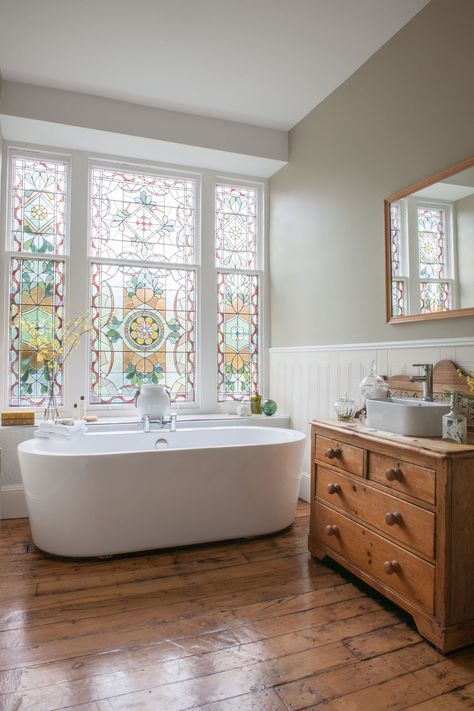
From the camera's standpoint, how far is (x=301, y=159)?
154 inches

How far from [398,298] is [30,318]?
2.72m

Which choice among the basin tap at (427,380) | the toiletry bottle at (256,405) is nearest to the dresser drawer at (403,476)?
the basin tap at (427,380)

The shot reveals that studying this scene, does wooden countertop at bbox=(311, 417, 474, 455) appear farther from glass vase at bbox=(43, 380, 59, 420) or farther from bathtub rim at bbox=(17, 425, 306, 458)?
glass vase at bbox=(43, 380, 59, 420)

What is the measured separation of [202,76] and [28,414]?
8.63 ft

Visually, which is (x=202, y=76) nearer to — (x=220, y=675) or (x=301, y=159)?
(x=301, y=159)

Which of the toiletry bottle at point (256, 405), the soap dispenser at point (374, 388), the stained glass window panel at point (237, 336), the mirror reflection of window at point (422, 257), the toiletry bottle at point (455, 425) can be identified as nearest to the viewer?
the toiletry bottle at point (455, 425)

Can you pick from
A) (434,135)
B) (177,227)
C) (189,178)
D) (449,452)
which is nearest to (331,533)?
(449,452)

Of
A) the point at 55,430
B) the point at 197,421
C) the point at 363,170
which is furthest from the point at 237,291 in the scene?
the point at 55,430

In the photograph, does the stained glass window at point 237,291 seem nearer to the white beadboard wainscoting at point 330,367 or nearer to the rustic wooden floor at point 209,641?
the white beadboard wainscoting at point 330,367

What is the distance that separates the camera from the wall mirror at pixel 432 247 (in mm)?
2297

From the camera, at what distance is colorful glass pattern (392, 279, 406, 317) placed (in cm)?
274

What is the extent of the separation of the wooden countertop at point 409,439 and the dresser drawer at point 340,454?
0.08 meters

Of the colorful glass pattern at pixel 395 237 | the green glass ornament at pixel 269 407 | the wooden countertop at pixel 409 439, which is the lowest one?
the green glass ornament at pixel 269 407

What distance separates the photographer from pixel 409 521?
6.55 feet
